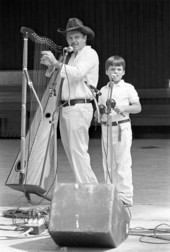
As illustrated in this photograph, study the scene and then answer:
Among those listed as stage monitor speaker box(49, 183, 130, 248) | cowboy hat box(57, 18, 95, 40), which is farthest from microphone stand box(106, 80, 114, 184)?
stage monitor speaker box(49, 183, 130, 248)

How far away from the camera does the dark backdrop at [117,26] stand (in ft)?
45.5

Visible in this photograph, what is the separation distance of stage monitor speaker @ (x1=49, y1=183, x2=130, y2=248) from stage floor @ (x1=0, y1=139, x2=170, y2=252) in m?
0.10

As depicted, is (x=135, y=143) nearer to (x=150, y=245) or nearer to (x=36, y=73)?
(x=36, y=73)

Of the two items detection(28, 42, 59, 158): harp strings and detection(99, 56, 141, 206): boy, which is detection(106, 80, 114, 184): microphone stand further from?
detection(28, 42, 59, 158): harp strings

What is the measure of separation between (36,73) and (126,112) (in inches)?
34.1

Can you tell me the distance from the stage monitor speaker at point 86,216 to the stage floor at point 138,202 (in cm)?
10

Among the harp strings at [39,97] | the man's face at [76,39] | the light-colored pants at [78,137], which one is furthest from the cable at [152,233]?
the man's face at [76,39]

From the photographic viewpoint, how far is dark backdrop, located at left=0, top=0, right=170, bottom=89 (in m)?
13.9

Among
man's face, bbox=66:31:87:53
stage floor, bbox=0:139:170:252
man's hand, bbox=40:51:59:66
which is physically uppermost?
man's face, bbox=66:31:87:53

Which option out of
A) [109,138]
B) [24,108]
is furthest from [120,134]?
[24,108]

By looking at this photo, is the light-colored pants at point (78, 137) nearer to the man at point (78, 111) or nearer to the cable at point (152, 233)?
the man at point (78, 111)

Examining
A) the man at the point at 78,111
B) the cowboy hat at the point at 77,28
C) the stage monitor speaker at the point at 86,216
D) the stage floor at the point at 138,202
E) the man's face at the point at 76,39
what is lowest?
the stage floor at the point at 138,202

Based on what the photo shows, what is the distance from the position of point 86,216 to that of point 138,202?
2.00m

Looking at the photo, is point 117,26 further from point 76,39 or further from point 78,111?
point 78,111
